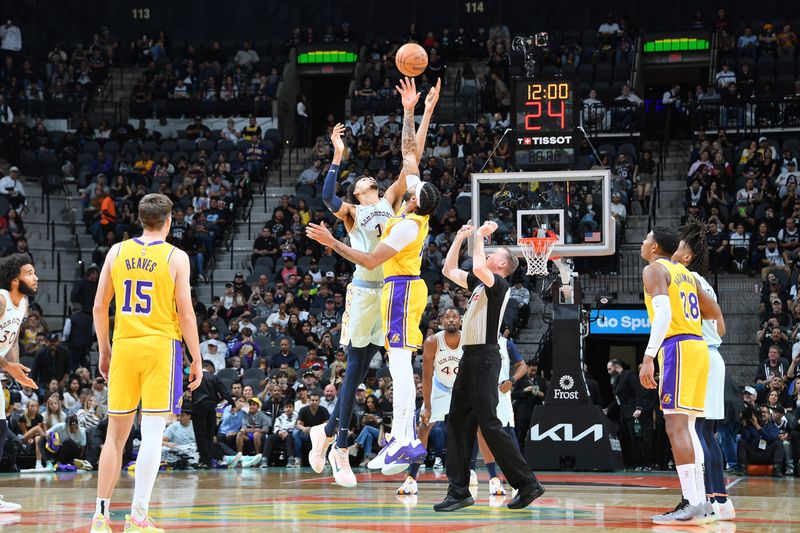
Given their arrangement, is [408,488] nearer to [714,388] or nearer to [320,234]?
[714,388]

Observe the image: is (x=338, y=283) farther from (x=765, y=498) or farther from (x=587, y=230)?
(x=765, y=498)

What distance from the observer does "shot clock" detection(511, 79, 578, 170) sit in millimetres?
15789

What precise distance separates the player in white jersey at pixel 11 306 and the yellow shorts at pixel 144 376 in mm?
2359

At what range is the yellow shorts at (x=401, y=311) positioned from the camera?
28.2ft

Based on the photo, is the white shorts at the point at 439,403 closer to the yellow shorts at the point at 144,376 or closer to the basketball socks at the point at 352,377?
the basketball socks at the point at 352,377

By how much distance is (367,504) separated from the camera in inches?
363

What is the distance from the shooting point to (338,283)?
20469mm

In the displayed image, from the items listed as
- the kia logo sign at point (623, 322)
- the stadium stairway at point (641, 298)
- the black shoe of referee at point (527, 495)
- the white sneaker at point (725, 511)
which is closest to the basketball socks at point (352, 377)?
the black shoe of referee at point (527, 495)

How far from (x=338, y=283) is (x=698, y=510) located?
13.2 meters

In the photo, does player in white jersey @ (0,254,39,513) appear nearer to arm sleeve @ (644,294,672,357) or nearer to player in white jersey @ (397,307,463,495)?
player in white jersey @ (397,307,463,495)

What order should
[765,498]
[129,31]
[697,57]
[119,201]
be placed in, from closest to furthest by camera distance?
[765,498]
[119,201]
[697,57]
[129,31]

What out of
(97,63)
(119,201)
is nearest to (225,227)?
(119,201)

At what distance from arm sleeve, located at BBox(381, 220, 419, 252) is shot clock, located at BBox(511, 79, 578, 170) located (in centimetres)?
775

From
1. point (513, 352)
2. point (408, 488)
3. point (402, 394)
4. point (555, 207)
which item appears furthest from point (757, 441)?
point (402, 394)
